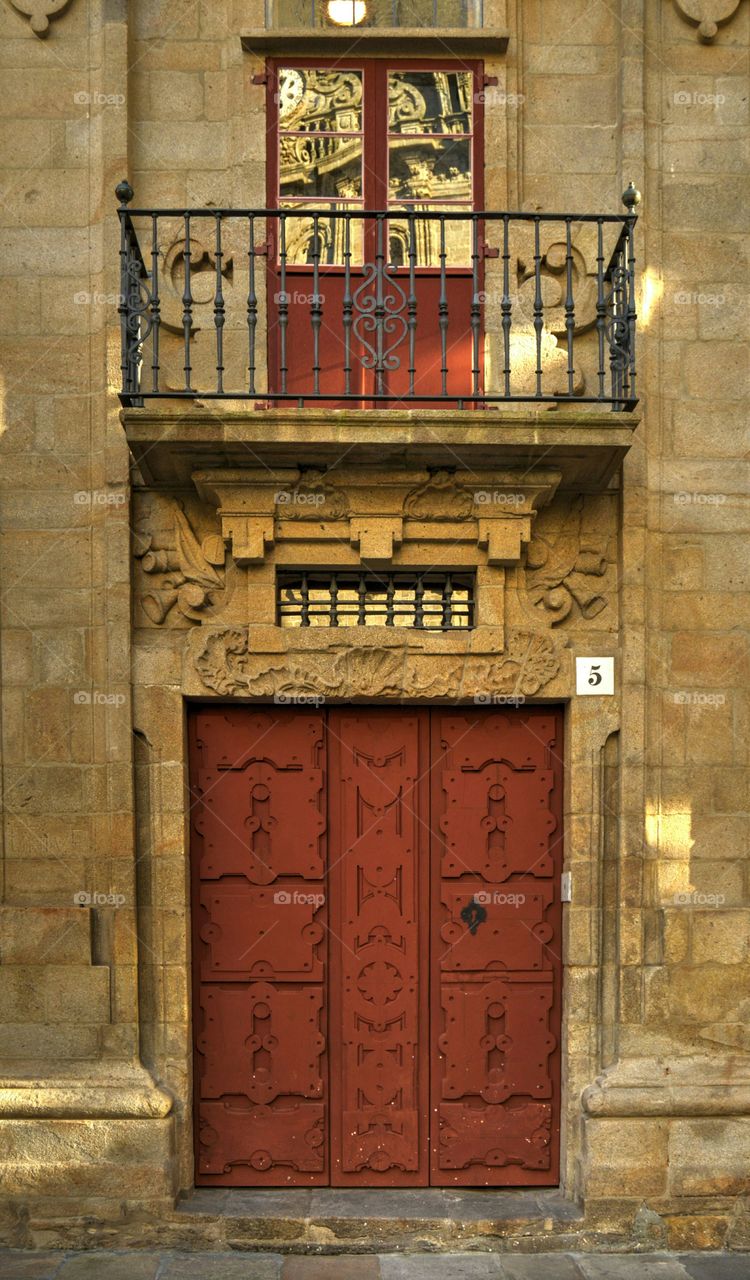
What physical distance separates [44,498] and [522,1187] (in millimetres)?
4543

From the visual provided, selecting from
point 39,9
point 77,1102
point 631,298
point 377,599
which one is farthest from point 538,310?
point 77,1102

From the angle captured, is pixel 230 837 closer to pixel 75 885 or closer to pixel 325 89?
pixel 75 885

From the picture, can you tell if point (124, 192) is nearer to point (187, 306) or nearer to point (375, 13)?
point (187, 306)

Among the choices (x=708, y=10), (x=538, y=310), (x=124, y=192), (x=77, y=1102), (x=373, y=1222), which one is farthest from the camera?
(x=708, y=10)

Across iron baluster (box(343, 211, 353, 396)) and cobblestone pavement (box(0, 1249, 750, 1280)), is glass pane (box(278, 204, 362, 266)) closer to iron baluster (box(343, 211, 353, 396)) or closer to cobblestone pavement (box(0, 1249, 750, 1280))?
iron baluster (box(343, 211, 353, 396))

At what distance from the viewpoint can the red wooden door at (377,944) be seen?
6.94 metres

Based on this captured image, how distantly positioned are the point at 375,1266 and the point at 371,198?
18.5 ft

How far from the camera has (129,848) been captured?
263 inches

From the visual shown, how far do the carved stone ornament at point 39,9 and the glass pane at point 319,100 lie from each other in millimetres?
1225

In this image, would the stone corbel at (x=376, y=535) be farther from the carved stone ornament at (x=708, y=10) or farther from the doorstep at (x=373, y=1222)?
the doorstep at (x=373, y=1222)

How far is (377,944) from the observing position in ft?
22.9

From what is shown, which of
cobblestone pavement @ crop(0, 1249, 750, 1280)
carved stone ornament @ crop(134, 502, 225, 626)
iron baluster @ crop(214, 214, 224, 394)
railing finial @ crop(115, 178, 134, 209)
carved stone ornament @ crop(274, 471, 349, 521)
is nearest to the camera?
railing finial @ crop(115, 178, 134, 209)

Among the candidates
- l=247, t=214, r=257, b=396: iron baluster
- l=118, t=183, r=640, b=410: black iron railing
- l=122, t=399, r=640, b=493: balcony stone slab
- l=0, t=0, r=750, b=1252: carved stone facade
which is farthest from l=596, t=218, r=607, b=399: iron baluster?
l=247, t=214, r=257, b=396: iron baluster

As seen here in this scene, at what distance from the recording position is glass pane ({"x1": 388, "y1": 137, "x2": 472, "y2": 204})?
279 inches
